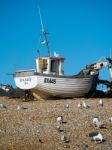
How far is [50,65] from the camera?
3381cm

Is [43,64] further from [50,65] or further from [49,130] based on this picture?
[49,130]

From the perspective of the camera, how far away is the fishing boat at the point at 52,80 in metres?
32.5

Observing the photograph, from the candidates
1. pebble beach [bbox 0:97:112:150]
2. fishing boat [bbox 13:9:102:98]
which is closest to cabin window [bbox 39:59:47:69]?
fishing boat [bbox 13:9:102:98]

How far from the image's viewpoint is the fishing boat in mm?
32469

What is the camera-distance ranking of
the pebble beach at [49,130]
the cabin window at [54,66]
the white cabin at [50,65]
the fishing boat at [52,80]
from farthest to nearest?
the cabin window at [54,66], the white cabin at [50,65], the fishing boat at [52,80], the pebble beach at [49,130]

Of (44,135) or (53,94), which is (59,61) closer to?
(53,94)

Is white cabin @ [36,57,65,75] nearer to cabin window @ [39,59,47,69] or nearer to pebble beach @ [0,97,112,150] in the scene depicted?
cabin window @ [39,59,47,69]

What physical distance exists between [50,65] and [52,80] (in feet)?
5.70

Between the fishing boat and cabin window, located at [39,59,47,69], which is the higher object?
cabin window, located at [39,59,47,69]

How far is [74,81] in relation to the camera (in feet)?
109

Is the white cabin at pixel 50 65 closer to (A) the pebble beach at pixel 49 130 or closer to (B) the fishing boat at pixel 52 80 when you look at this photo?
(B) the fishing boat at pixel 52 80

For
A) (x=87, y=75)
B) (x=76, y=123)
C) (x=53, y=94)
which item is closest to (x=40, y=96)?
(x=53, y=94)

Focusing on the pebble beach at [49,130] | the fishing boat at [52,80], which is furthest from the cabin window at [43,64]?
the pebble beach at [49,130]

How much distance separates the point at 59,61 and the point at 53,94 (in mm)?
2661
